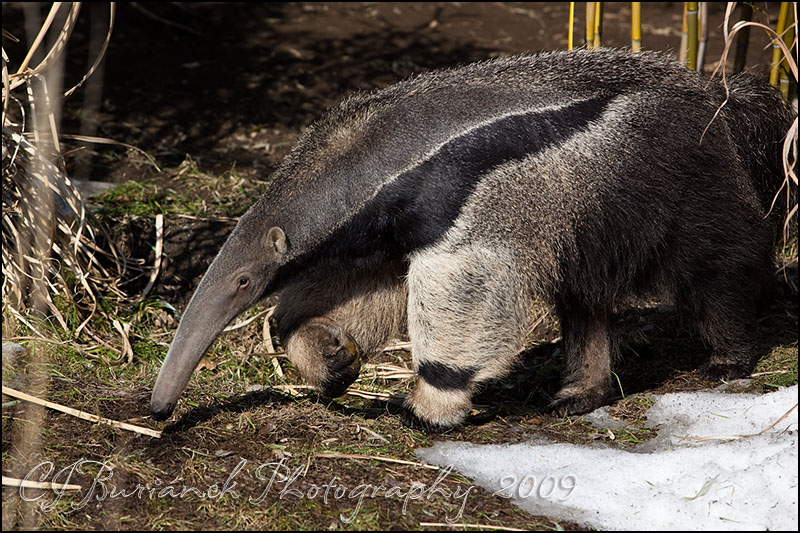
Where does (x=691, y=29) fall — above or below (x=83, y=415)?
above

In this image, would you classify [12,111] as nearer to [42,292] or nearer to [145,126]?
[145,126]

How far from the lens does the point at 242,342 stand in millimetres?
5988

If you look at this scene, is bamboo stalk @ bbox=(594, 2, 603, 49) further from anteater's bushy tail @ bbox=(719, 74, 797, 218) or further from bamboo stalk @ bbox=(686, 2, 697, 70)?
anteater's bushy tail @ bbox=(719, 74, 797, 218)

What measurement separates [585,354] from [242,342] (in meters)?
2.27

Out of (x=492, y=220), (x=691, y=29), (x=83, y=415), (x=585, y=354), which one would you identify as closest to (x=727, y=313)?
(x=585, y=354)

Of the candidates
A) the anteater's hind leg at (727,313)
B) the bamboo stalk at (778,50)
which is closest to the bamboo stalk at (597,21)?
the bamboo stalk at (778,50)

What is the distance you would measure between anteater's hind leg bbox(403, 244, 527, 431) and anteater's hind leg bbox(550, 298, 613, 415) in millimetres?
659

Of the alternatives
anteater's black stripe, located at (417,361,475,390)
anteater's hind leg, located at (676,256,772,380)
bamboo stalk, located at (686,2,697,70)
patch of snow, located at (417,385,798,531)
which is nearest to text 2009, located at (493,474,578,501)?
patch of snow, located at (417,385,798,531)

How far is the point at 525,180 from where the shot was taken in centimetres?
421

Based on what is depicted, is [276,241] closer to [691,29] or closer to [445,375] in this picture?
[445,375]

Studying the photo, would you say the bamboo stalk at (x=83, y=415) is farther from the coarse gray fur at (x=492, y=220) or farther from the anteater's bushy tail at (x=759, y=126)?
the anteater's bushy tail at (x=759, y=126)

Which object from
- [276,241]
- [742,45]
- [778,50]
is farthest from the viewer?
[742,45]

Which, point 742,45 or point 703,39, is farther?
point 742,45

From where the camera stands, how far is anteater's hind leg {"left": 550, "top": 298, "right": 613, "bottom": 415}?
5008mm
